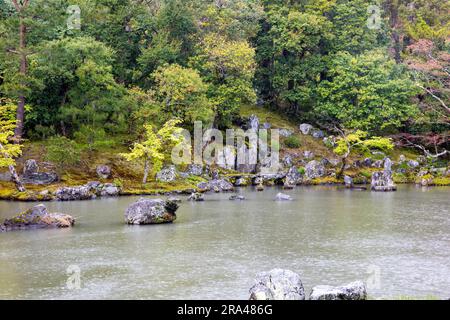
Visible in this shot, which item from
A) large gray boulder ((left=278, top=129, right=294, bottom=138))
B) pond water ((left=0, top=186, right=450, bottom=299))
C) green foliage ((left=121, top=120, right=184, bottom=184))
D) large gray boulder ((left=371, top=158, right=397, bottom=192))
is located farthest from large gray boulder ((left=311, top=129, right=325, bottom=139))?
pond water ((left=0, top=186, right=450, bottom=299))

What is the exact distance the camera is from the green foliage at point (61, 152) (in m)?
41.2

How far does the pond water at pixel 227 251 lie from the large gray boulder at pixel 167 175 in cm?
905

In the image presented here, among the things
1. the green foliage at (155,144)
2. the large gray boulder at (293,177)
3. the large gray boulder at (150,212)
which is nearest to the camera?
the large gray boulder at (150,212)

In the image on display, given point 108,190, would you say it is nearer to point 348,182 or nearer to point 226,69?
point 226,69

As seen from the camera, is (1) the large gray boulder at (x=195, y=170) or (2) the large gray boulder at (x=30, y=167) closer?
(2) the large gray boulder at (x=30, y=167)

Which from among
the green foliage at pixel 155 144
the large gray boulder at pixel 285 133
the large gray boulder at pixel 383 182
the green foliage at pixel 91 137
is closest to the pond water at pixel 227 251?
the green foliage at pixel 155 144

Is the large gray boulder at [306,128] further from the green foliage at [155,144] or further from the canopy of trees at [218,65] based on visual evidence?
the green foliage at [155,144]

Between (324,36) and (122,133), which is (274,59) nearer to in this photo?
(324,36)

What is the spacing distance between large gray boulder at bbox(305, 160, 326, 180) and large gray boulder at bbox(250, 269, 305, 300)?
37.3 meters

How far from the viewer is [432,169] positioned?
5300cm

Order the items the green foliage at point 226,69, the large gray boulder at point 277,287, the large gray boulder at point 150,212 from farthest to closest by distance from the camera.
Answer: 1. the green foliage at point 226,69
2. the large gray boulder at point 150,212
3. the large gray boulder at point 277,287

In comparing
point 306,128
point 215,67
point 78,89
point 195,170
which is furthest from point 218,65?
point 78,89
